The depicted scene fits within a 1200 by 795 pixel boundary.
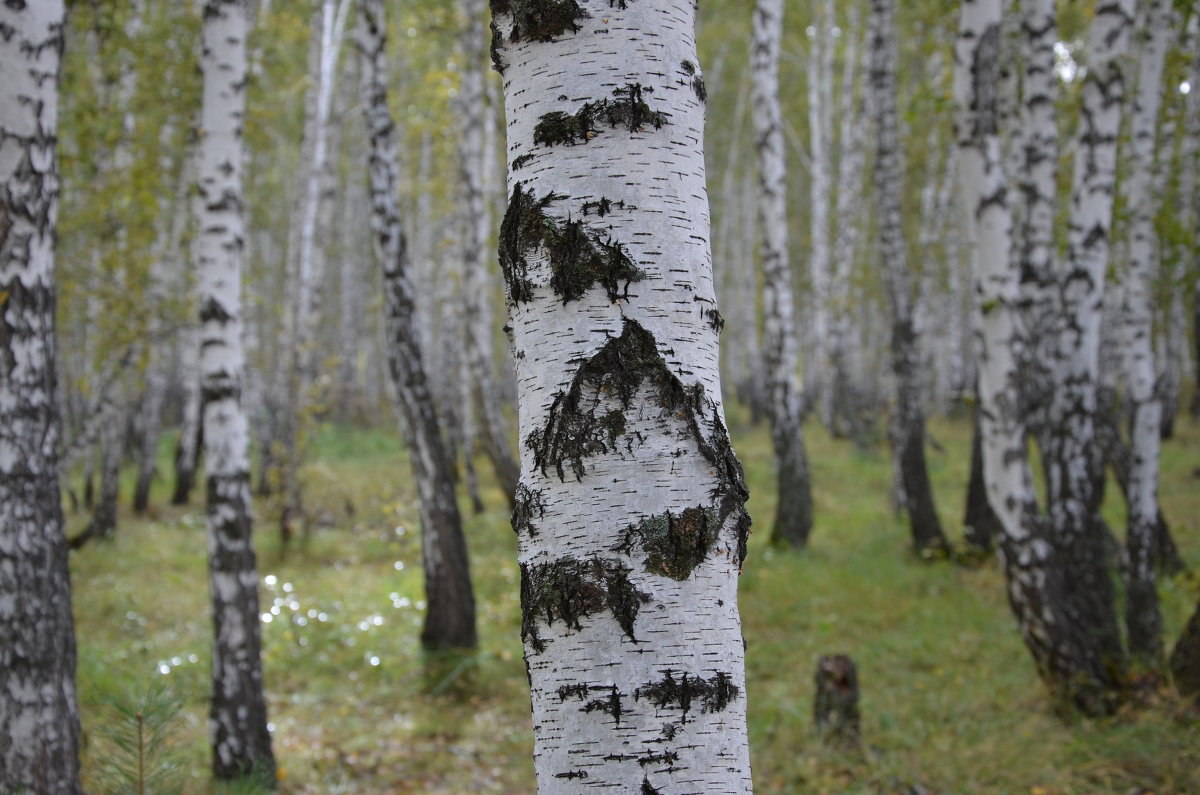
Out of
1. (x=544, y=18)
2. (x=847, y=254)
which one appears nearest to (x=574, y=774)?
(x=544, y=18)

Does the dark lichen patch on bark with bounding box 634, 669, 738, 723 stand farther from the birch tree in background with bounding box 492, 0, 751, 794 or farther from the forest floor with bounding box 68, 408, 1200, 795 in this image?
the forest floor with bounding box 68, 408, 1200, 795

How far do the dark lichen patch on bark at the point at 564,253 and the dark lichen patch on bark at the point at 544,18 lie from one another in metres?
0.28

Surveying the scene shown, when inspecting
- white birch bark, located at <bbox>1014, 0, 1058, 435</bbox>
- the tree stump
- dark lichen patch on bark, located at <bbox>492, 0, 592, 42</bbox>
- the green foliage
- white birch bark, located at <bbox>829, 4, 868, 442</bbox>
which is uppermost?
white birch bark, located at <bbox>829, 4, 868, 442</bbox>

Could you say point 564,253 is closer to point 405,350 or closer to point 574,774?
point 574,774

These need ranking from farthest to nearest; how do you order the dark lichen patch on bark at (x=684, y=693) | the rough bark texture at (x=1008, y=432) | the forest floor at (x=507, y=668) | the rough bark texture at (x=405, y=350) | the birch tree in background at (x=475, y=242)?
the birch tree in background at (x=475, y=242)
the rough bark texture at (x=405, y=350)
the rough bark texture at (x=1008, y=432)
the forest floor at (x=507, y=668)
the dark lichen patch on bark at (x=684, y=693)

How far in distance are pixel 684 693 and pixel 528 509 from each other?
40 cm

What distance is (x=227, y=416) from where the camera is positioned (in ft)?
14.2

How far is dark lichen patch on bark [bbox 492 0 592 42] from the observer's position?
1.51 metres

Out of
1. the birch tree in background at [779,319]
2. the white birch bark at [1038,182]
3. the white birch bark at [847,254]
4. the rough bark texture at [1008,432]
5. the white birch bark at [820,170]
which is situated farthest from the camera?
the white birch bark at [820,170]

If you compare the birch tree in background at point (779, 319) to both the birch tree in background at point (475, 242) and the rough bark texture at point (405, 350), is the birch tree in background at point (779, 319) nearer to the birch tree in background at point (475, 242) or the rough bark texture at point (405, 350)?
the birch tree in background at point (475, 242)

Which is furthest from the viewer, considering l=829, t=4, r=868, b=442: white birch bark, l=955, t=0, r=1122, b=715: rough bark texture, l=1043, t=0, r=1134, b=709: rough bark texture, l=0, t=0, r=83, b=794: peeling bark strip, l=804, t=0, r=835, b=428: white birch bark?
l=804, t=0, r=835, b=428: white birch bark

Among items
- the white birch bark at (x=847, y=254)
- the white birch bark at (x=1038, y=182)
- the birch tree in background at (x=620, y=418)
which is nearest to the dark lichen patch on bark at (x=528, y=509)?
the birch tree in background at (x=620, y=418)

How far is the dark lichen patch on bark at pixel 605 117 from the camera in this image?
4.88 feet

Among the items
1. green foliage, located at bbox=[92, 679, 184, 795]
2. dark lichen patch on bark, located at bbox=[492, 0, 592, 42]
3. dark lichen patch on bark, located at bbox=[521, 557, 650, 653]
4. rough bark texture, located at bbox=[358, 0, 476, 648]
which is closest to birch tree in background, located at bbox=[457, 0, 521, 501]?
rough bark texture, located at bbox=[358, 0, 476, 648]
